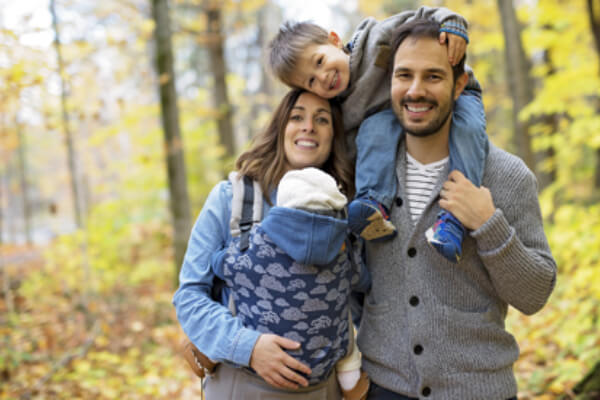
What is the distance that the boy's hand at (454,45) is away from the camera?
1.78 meters

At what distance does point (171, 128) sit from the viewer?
562 centimetres

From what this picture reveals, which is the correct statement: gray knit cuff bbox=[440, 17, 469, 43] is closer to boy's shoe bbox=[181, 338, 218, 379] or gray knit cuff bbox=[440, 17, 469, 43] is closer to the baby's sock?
the baby's sock

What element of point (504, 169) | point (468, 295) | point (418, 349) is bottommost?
point (418, 349)

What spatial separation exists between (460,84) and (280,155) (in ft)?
2.85

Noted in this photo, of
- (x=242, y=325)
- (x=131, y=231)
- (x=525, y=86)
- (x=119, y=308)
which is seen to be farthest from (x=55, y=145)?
(x=242, y=325)

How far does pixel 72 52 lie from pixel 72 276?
13.5 feet

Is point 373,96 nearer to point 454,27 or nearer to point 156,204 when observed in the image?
point 454,27

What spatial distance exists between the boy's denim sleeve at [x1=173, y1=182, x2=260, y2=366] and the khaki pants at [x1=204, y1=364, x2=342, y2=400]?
0.42ft

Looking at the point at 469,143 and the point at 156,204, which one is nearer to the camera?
the point at 469,143

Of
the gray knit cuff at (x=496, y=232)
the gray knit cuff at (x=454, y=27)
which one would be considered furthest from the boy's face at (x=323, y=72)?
the gray knit cuff at (x=496, y=232)

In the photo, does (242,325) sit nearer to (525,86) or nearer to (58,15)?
(58,15)

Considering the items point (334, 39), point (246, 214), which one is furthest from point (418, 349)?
point (334, 39)

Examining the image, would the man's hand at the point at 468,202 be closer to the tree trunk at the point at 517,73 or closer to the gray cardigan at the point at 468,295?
the gray cardigan at the point at 468,295

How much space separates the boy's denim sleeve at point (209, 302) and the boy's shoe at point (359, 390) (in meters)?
0.52
